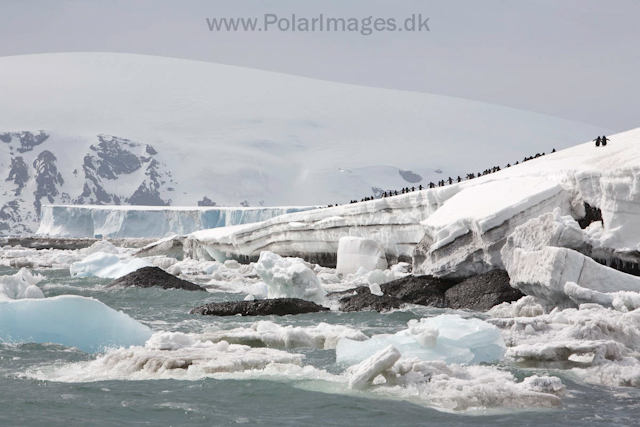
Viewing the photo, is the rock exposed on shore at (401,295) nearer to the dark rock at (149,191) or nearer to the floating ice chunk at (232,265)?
the floating ice chunk at (232,265)

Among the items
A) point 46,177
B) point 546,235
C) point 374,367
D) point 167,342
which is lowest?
point 374,367

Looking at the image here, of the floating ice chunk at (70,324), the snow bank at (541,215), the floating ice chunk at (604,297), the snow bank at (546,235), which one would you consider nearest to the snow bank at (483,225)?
the snow bank at (541,215)

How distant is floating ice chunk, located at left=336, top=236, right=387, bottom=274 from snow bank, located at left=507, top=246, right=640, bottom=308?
1046 cm

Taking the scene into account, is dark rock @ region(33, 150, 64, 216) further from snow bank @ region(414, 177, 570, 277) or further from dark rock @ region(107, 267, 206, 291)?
snow bank @ region(414, 177, 570, 277)

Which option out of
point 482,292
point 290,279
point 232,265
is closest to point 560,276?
point 482,292

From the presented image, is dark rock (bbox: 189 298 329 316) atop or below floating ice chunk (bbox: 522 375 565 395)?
atop

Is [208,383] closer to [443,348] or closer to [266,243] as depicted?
[443,348]

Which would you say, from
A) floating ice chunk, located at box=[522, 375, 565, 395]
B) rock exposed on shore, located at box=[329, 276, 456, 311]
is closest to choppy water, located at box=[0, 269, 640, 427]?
floating ice chunk, located at box=[522, 375, 565, 395]

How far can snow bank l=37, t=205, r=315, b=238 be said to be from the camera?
52.2m

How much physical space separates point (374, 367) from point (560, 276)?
522 centimetres

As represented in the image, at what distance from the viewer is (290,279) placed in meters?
16.2

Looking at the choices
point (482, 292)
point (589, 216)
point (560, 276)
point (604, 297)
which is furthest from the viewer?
point (589, 216)

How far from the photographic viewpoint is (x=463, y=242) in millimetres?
16562

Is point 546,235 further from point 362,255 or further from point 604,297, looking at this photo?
point 362,255
